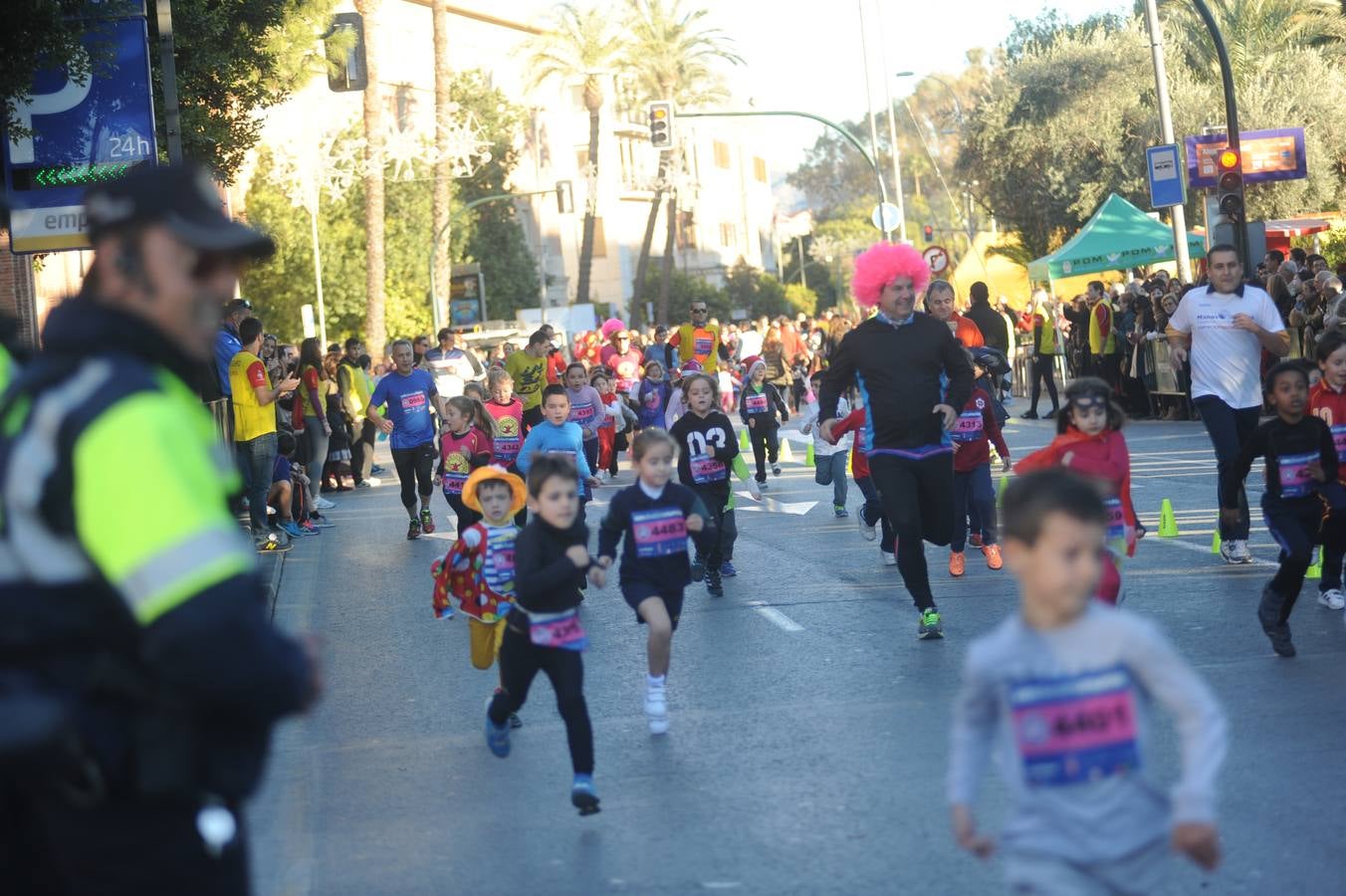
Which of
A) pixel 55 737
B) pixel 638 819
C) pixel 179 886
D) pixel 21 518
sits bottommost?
pixel 638 819

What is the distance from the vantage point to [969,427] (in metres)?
12.9

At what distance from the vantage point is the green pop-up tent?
1224 inches

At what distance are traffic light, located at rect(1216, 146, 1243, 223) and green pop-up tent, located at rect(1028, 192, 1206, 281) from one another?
32.6 feet

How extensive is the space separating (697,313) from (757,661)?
45.8ft

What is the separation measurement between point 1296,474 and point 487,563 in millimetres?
3841

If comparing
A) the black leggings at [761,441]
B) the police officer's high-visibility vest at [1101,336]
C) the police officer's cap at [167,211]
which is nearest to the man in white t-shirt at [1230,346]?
the black leggings at [761,441]

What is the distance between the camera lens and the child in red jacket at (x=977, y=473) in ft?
42.0

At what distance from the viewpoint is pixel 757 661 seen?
388 inches

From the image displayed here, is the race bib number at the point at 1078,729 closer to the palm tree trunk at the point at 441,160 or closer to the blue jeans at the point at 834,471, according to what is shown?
the blue jeans at the point at 834,471

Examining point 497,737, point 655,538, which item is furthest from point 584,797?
point 655,538

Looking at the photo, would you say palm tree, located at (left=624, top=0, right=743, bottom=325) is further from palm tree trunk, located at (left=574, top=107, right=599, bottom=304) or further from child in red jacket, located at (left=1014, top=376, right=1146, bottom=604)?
child in red jacket, located at (left=1014, top=376, right=1146, bottom=604)

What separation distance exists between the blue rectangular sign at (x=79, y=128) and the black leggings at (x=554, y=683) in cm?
960

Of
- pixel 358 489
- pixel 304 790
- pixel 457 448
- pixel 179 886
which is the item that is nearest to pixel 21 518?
pixel 179 886

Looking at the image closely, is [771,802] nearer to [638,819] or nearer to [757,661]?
[638,819]
